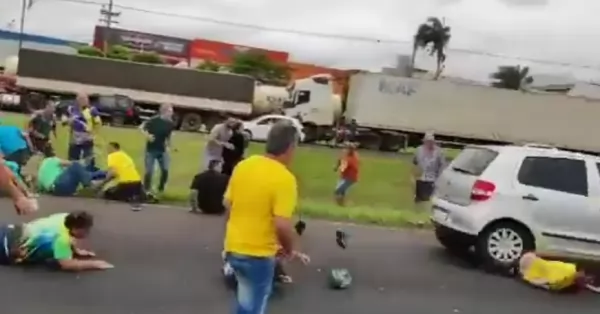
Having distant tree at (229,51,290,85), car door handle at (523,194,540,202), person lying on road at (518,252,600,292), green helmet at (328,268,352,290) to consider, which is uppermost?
distant tree at (229,51,290,85)

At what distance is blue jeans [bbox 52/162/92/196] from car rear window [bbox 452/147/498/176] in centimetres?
582

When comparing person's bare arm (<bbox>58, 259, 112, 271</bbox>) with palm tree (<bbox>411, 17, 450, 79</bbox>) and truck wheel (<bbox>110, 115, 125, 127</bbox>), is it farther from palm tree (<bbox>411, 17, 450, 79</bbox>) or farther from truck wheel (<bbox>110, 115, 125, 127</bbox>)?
palm tree (<bbox>411, 17, 450, 79</bbox>)

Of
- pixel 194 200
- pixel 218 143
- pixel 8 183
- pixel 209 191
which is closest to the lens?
pixel 8 183

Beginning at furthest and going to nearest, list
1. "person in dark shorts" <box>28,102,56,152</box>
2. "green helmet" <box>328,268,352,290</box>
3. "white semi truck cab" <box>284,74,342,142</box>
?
1. "white semi truck cab" <box>284,74,342,142</box>
2. "person in dark shorts" <box>28,102,56,152</box>
3. "green helmet" <box>328,268,352,290</box>

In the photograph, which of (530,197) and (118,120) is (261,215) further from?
(118,120)

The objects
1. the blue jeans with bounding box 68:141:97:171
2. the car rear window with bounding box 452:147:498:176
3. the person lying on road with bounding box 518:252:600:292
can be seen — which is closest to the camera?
the person lying on road with bounding box 518:252:600:292

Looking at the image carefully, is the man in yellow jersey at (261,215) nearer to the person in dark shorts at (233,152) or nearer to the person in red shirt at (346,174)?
the person in dark shorts at (233,152)

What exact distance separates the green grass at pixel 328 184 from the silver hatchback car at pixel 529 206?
3884 millimetres

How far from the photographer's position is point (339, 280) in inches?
373

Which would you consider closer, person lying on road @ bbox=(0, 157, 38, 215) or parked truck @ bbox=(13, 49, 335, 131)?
person lying on road @ bbox=(0, 157, 38, 215)

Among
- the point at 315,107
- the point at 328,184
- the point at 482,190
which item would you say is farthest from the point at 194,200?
the point at 315,107

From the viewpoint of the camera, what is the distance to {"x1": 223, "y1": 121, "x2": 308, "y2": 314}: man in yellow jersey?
5426 millimetres

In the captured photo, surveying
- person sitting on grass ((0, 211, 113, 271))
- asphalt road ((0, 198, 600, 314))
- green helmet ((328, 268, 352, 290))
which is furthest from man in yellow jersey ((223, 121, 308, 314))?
green helmet ((328, 268, 352, 290))

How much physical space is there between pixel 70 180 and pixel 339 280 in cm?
647
